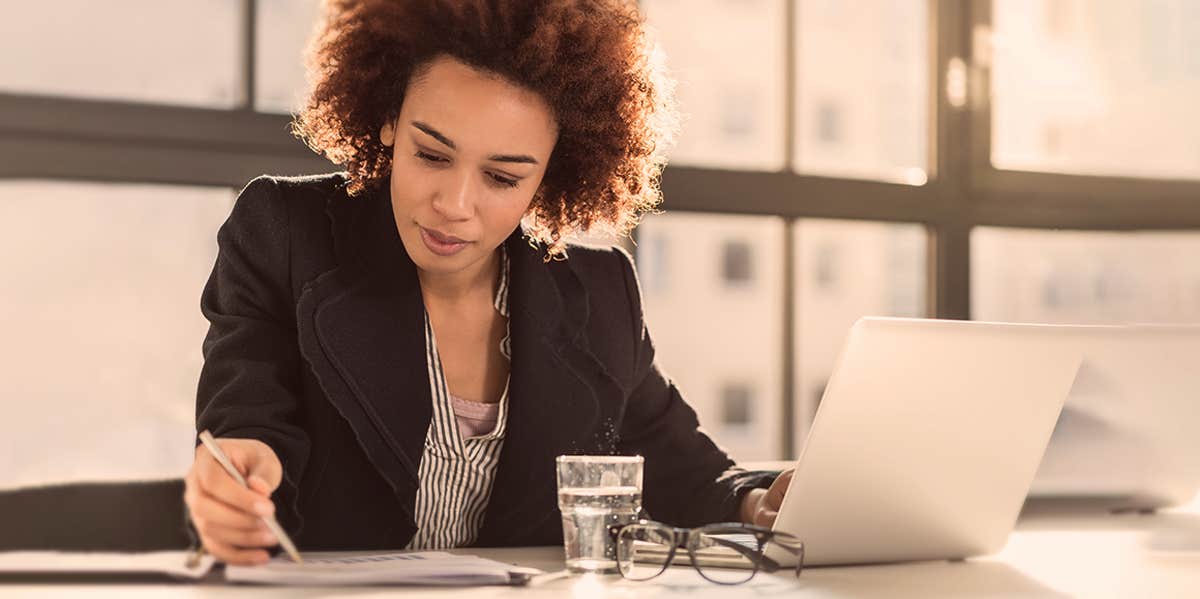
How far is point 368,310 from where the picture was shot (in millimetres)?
1596

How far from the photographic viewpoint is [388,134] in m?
1.73

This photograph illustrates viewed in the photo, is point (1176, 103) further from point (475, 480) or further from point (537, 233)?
point (475, 480)

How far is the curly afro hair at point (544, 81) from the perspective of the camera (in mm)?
1601

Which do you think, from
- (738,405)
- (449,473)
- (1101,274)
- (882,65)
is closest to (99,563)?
(449,473)

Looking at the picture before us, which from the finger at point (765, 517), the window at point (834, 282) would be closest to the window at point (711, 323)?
the window at point (834, 282)

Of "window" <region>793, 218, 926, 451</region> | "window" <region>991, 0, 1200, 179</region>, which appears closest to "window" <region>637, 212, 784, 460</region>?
"window" <region>793, 218, 926, 451</region>

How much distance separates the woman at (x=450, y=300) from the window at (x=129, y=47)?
3.37ft

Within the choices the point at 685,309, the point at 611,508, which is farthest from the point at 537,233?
the point at 685,309

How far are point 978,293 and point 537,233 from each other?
74.7 inches

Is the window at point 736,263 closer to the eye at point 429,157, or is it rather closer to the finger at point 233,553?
the eye at point 429,157

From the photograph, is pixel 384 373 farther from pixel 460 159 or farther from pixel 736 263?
pixel 736 263

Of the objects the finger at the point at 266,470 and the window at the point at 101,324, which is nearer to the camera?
the finger at the point at 266,470

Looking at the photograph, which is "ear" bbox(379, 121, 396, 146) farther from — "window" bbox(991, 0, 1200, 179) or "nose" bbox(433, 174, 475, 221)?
"window" bbox(991, 0, 1200, 179)

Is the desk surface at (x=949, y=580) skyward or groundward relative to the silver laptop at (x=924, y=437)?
groundward
